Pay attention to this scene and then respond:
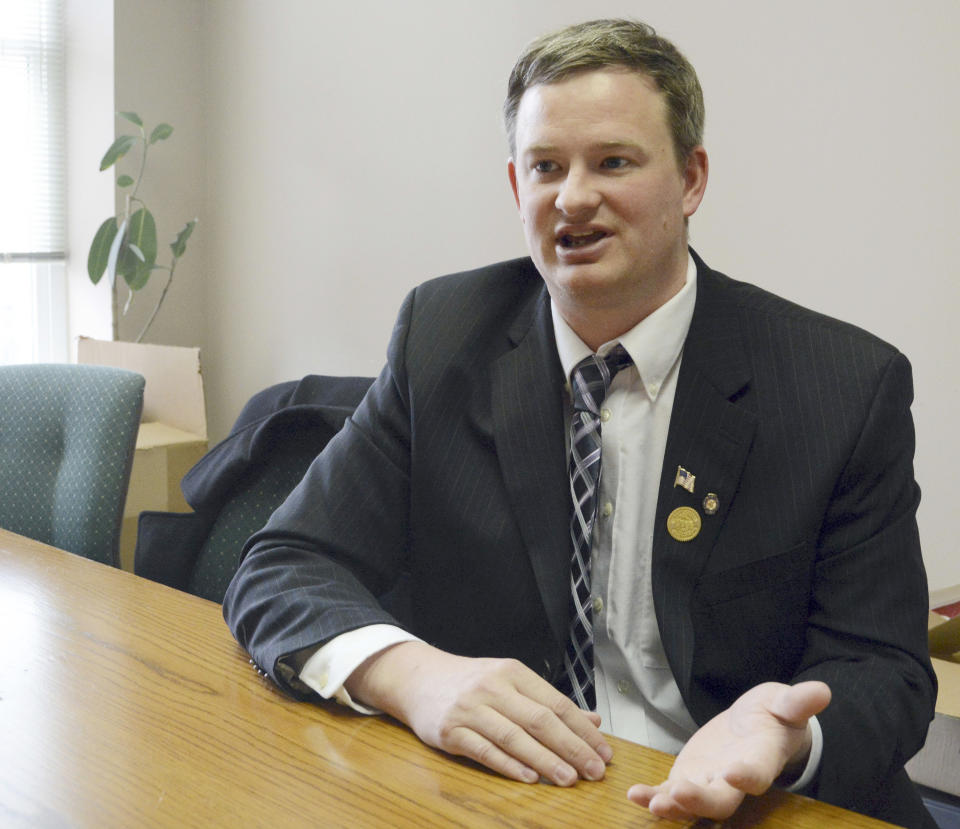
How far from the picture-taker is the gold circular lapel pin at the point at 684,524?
1.21m

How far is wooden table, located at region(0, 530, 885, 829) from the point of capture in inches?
32.7

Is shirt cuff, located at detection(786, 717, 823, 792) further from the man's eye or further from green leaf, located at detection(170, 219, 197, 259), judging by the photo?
green leaf, located at detection(170, 219, 197, 259)

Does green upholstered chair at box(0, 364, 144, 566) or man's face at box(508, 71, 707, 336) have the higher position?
man's face at box(508, 71, 707, 336)

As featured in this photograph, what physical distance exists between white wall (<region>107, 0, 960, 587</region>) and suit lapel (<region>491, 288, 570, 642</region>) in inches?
45.2

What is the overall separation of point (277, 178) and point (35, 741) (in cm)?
309

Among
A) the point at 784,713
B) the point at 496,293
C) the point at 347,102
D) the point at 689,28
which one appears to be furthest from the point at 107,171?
the point at 784,713

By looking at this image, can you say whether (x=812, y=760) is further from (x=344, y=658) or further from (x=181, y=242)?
(x=181, y=242)

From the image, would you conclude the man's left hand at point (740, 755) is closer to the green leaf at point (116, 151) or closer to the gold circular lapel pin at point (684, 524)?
the gold circular lapel pin at point (684, 524)

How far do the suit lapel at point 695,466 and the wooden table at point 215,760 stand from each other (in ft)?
0.85

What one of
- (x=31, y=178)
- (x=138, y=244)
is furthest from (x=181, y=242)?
(x=31, y=178)

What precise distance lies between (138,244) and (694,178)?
2.75 meters

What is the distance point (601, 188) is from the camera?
4.19 ft

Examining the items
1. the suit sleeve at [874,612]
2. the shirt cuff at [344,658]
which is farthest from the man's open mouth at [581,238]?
the shirt cuff at [344,658]

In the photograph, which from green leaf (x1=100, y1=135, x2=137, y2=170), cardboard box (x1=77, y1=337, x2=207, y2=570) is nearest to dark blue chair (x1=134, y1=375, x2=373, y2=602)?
cardboard box (x1=77, y1=337, x2=207, y2=570)
